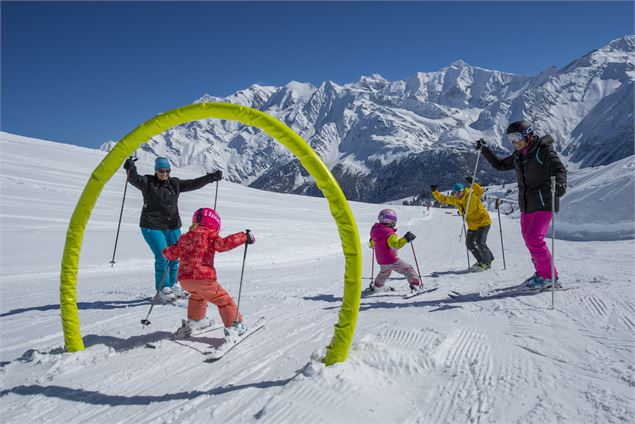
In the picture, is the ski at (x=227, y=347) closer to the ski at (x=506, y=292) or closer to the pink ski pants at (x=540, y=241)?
the ski at (x=506, y=292)

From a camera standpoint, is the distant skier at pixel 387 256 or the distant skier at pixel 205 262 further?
the distant skier at pixel 387 256

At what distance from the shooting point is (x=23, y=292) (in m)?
7.24

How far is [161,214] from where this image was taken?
6.53 m

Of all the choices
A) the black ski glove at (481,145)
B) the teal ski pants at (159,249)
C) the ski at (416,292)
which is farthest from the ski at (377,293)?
the teal ski pants at (159,249)

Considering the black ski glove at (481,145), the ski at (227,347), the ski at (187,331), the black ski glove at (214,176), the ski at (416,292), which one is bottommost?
the ski at (187,331)

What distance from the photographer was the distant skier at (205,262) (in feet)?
14.6

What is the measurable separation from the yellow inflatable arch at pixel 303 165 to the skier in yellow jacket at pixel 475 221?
559cm

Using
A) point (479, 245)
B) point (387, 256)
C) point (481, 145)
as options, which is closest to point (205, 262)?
point (387, 256)

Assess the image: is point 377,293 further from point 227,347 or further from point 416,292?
point 227,347

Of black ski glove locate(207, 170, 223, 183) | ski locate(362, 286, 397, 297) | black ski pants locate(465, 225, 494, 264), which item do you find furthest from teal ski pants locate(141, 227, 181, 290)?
black ski pants locate(465, 225, 494, 264)

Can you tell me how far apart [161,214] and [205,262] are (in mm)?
2449

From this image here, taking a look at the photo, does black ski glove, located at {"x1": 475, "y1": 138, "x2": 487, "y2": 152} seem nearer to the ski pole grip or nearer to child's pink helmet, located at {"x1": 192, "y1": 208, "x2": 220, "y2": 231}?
the ski pole grip

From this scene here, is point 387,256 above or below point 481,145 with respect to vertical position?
below

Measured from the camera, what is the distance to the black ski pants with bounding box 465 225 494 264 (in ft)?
28.0
